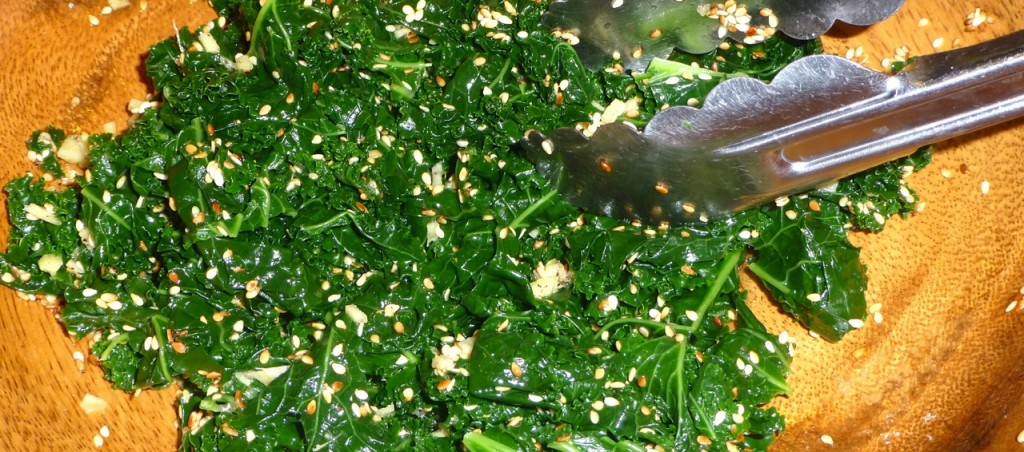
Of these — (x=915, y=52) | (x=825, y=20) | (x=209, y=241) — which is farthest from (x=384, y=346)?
(x=915, y=52)

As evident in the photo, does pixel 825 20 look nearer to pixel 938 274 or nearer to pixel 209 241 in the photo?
pixel 938 274

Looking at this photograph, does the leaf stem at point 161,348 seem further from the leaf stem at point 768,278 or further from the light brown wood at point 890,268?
the leaf stem at point 768,278

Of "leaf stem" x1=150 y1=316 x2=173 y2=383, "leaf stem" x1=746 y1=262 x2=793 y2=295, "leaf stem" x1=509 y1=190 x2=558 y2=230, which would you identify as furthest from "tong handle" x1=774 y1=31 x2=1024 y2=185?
"leaf stem" x1=150 y1=316 x2=173 y2=383

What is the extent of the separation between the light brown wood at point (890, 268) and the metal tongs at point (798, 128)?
1259 millimetres

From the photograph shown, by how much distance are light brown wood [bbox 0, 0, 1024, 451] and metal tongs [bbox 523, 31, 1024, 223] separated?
1259 millimetres

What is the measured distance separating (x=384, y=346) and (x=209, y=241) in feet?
3.05

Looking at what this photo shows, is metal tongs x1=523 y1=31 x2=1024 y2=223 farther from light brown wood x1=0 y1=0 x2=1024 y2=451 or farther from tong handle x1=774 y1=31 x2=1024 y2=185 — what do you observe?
light brown wood x1=0 y1=0 x2=1024 y2=451

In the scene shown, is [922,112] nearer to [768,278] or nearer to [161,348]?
[768,278]

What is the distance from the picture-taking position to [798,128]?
10.8 feet

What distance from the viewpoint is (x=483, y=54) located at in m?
4.08

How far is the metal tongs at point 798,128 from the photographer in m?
3.11

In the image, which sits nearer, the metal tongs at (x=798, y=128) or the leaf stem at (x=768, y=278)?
the metal tongs at (x=798, y=128)

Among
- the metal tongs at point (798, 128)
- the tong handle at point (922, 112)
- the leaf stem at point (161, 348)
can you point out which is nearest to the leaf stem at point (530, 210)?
the metal tongs at point (798, 128)

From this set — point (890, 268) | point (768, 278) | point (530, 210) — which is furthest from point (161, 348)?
point (890, 268)
